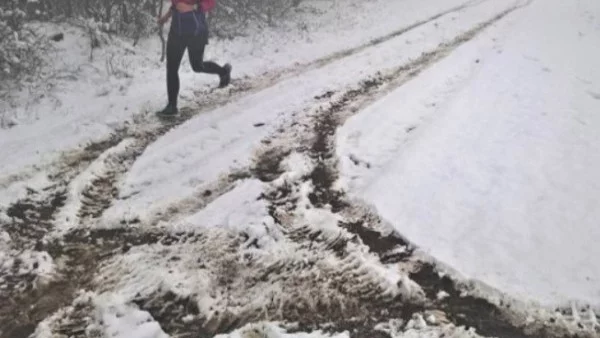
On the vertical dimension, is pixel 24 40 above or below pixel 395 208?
above

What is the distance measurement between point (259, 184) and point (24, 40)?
5.23 metres

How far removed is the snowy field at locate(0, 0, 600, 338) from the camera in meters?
3.86

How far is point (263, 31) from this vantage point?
13203 mm

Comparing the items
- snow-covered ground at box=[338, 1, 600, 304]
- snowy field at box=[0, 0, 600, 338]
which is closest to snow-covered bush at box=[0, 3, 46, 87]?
snowy field at box=[0, 0, 600, 338]

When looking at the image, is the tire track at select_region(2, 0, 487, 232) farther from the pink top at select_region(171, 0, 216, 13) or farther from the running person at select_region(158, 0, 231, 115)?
the pink top at select_region(171, 0, 216, 13)

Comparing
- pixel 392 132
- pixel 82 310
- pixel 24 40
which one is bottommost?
pixel 82 310

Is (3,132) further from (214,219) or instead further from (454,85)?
(454,85)

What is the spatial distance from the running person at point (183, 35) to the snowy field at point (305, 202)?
0.50m

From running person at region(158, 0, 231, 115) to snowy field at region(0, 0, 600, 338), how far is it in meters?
0.50

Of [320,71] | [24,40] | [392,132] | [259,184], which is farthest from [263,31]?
[259,184]

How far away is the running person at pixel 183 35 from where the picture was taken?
286 inches

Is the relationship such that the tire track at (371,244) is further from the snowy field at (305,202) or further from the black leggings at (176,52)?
the black leggings at (176,52)

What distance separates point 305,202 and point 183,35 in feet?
11.3

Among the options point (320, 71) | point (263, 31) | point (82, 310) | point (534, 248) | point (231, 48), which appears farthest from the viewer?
point (263, 31)
